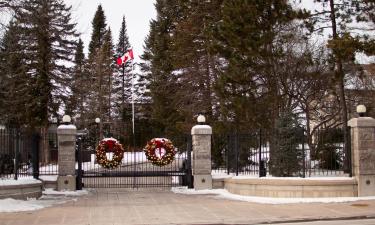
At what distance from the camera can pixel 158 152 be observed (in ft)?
72.1

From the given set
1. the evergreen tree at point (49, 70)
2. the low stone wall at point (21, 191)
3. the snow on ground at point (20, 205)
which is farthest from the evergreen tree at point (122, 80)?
the snow on ground at point (20, 205)

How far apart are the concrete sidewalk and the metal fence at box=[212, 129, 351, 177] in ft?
8.27

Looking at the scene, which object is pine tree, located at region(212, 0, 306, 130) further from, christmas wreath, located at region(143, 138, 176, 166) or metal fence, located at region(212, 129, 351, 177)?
christmas wreath, located at region(143, 138, 176, 166)

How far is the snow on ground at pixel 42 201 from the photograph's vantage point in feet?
49.3

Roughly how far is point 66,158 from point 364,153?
1100cm

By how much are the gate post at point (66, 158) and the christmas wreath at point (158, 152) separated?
3119 millimetres

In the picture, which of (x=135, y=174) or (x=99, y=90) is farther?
(x=99, y=90)

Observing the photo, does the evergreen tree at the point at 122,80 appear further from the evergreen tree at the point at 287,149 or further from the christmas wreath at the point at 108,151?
the evergreen tree at the point at 287,149

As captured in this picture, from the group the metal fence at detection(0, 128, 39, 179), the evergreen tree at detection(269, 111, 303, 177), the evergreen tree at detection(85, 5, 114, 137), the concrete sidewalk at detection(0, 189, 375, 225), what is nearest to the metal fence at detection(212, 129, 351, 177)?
the evergreen tree at detection(269, 111, 303, 177)

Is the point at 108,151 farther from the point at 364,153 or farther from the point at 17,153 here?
the point at 364,153

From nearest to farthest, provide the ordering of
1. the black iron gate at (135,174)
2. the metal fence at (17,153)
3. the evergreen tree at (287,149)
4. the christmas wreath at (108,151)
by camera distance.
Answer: the evergreen tree at (287,149)
the metal fence at (17,153)
the black iron gate at (135,174)
the christmas wreath at (108,151)

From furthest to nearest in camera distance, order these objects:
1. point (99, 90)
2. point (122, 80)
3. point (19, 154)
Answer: point (122, 80) < point (99, 90) < point (19, 154)

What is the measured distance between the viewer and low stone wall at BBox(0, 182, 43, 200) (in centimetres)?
1633

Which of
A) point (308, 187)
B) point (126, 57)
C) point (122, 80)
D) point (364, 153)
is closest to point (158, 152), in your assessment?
point (308, 187)
